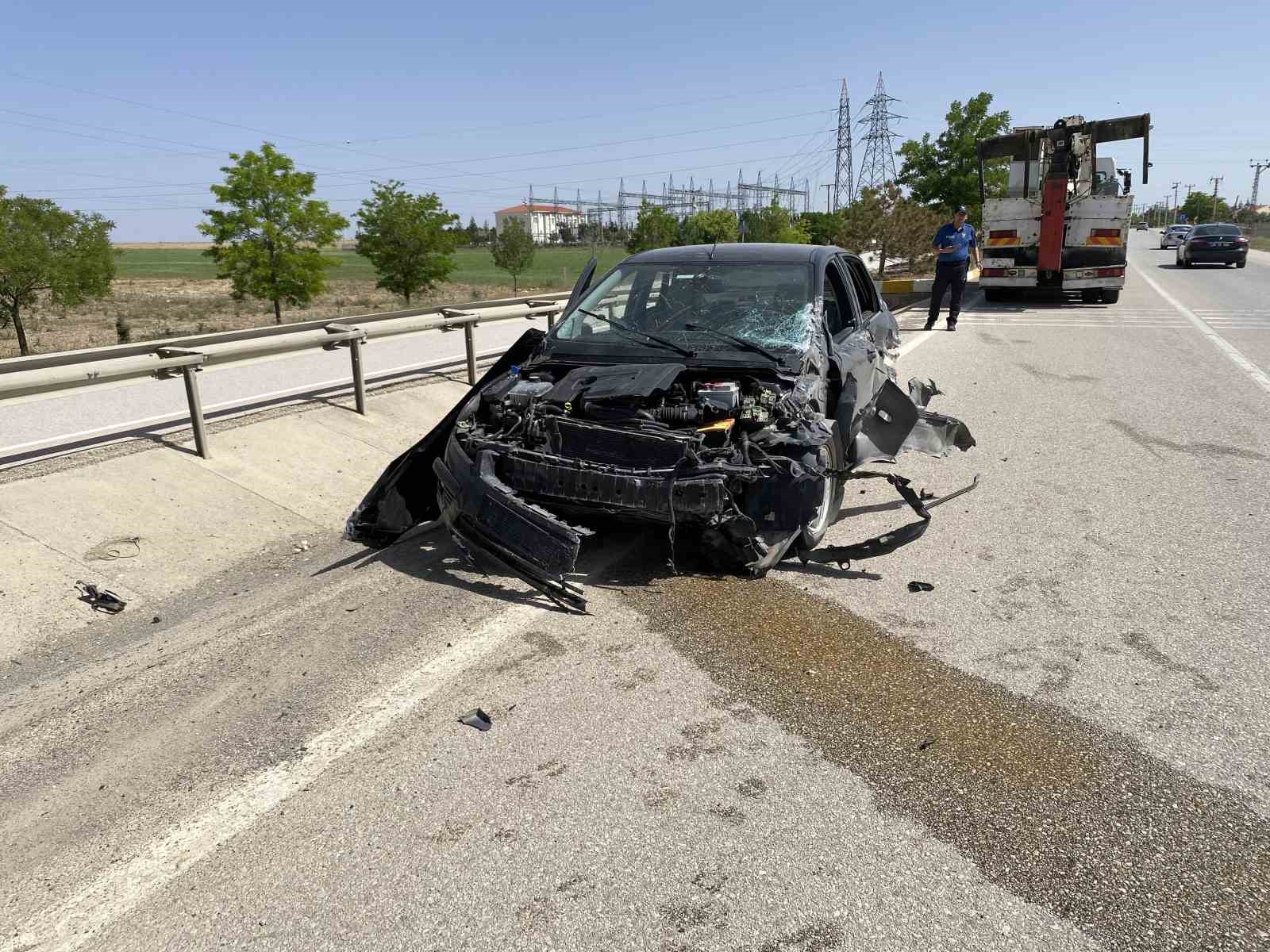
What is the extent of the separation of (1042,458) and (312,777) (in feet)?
19.9

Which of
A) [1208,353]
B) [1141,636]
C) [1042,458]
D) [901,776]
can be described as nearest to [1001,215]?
[1208,353]

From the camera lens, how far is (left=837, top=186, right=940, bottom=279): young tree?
104 feet

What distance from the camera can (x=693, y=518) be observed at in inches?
179

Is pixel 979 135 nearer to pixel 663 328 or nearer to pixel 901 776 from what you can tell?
pixel 663 328

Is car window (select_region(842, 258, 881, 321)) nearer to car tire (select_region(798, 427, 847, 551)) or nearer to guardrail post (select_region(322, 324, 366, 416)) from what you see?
car tire (select_region(798, 427, 847, 551))

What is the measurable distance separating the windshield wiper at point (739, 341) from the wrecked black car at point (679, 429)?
0.01 meters

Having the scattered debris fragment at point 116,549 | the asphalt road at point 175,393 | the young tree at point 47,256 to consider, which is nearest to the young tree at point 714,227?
the young tree at point 47,256

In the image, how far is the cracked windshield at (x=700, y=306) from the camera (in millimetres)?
5652

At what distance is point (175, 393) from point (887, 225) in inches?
1078

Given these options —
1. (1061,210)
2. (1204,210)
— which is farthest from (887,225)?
(1204,210)

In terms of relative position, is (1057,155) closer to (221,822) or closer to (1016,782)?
(1016,782)

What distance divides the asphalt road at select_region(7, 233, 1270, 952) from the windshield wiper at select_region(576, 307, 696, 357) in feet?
3.93

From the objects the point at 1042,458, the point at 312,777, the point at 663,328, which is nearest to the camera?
the point at 312,777

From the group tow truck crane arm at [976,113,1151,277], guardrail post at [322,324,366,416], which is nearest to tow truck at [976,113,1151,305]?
tow truck crane arm at [976,113,1151,277]
